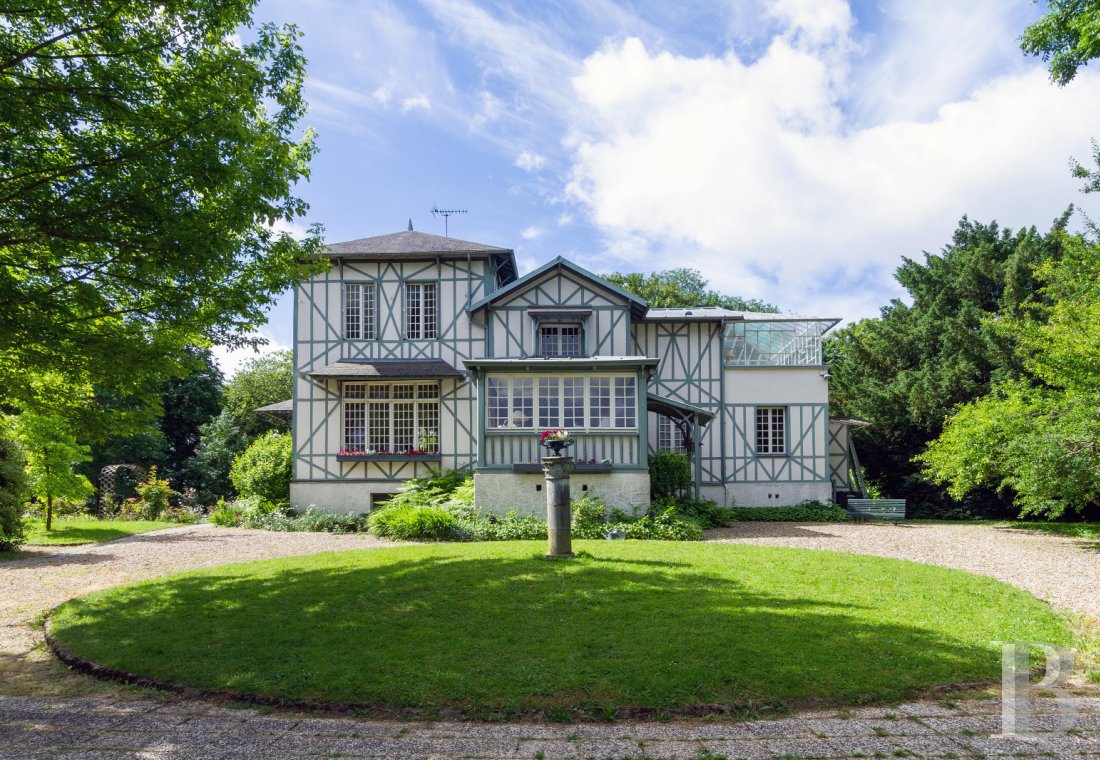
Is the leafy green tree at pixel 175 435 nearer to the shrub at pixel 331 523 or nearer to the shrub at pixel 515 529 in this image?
the shrub at pixel 331 523

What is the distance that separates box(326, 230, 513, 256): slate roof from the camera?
60.9ft

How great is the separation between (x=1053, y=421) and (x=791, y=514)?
6671mm

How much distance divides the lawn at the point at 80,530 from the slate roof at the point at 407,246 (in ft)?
29.0

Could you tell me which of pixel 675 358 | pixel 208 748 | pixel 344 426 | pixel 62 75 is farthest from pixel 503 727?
pixel 675 358

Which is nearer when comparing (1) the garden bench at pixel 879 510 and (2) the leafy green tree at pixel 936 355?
(1) the garden bench at pixel 879 510

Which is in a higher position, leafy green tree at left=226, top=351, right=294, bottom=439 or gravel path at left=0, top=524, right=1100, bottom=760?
leafy green tree at left=226, top=351, right=294, bottom=439

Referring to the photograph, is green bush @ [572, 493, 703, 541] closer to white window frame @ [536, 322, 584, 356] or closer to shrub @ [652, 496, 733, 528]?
shrub @ [652, 496, 733, 528]

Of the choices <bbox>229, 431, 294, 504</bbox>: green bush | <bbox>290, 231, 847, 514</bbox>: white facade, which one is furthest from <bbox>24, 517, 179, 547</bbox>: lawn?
<bbox>290, 231, 847, 514</bbox>: white facade

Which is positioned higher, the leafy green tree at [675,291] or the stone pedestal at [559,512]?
the leafy green tree at [675,291]

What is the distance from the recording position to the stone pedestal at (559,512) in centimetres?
1023

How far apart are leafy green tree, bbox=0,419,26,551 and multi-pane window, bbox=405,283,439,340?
9.11m

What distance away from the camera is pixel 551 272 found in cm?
1833

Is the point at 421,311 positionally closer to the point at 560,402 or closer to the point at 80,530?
the point at 560,402

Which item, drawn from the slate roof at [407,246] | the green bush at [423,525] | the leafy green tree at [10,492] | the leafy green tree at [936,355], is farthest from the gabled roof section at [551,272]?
the leafy green tree at [936,355]
